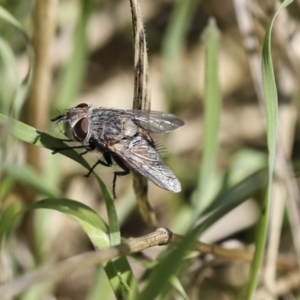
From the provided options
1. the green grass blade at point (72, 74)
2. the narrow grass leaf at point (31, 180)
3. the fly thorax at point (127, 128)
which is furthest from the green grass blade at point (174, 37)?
the narrow grass leaf at point (31, 180)

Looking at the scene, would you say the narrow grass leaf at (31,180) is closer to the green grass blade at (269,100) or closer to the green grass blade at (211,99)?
the green grass blade at (211,99)

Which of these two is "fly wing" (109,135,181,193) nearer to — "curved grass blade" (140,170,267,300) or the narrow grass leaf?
"curved grass blade" (140,170,267,300)

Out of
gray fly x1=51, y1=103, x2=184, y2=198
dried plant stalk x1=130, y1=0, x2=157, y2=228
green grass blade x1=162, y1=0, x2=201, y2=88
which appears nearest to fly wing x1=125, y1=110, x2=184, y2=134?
gray fly x1=51, y1=103, x2=184, y2=198

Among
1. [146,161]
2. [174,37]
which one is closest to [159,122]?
[146,161]

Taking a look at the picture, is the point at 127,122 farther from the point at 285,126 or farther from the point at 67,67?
the point at 285,126

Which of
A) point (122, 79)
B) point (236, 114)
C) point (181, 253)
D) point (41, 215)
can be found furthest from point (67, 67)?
point (181, 253)

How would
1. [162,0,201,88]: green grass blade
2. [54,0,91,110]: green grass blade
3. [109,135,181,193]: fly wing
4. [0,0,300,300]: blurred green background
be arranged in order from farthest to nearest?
1. [162,0,201,88]: green grass blade
2. [54,0,91,110]: green grass blade
3. [0,0,300,300]: blurred green background
4. [109,135,181,193]: fly wing
